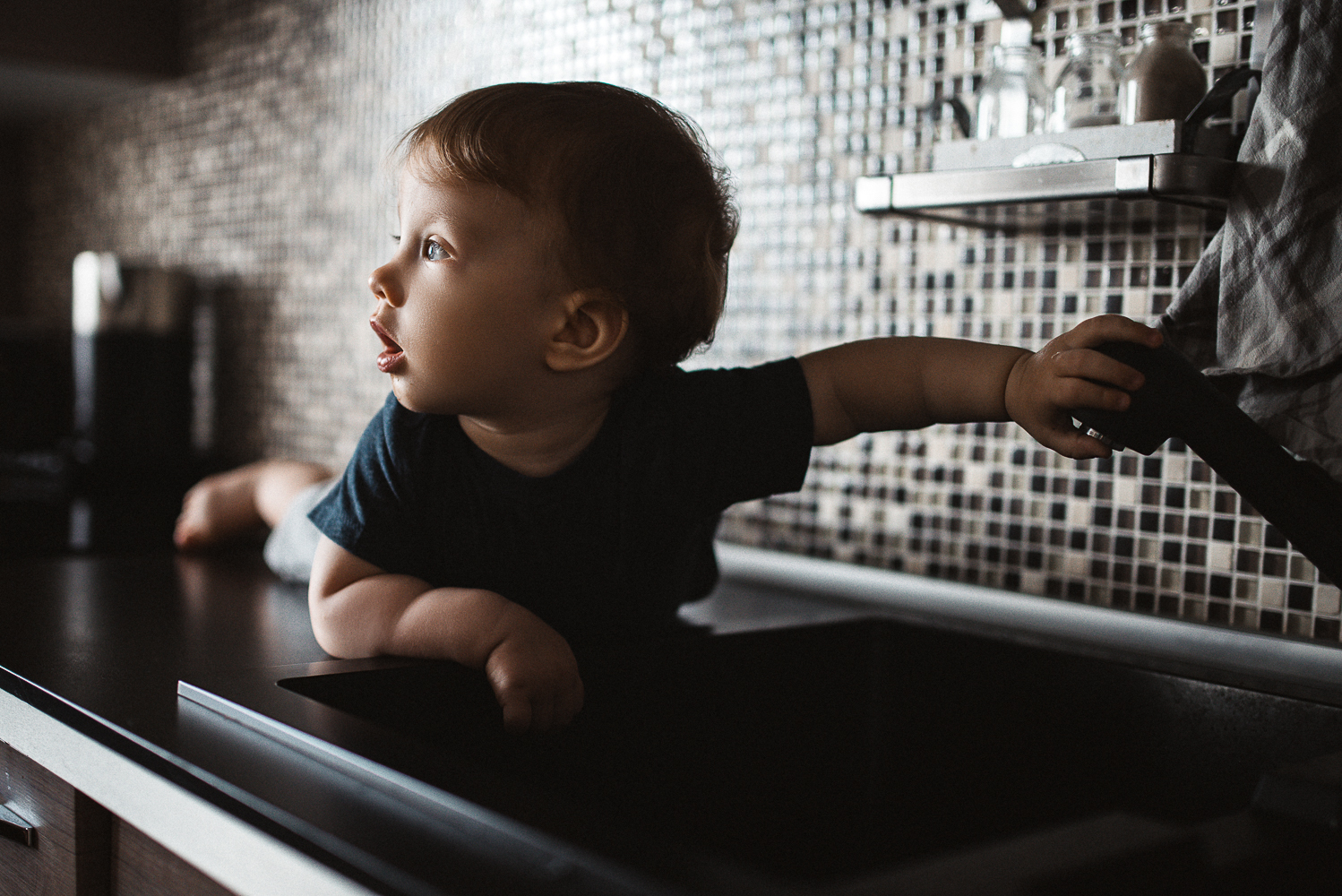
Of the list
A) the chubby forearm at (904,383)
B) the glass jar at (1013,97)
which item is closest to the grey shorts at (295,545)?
the chubby forearm at (904,383)

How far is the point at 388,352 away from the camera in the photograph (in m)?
0.74

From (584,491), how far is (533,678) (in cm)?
18

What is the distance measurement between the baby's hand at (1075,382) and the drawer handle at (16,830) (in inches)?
24.2

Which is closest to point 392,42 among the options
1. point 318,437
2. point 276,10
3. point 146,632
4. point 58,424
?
point 276,10

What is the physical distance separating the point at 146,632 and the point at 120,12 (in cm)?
159

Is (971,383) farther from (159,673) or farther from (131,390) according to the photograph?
(131,390)

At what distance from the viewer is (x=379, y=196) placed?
1.58m

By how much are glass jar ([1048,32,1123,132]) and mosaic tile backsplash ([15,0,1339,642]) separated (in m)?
0.07

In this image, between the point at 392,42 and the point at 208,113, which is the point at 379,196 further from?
the point at 208,113

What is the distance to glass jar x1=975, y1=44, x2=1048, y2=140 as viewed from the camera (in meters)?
0.82

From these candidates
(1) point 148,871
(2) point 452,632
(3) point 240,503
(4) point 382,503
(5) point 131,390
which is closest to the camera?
(1) point 148,871

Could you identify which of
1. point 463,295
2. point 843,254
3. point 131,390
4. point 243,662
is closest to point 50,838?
point 243,662

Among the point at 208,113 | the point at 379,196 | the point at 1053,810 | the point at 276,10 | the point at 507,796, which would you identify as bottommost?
the point at 1053,810

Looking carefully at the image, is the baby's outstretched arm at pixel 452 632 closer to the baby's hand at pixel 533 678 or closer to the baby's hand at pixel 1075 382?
the baby's hand at pixel 533 678
